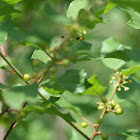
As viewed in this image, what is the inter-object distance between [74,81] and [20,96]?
0.22 meters

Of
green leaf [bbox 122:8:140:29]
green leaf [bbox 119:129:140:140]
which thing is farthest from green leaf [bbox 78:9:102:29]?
green leaf [bbox 119:129:140:140]

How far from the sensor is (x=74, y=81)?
97 centimetres

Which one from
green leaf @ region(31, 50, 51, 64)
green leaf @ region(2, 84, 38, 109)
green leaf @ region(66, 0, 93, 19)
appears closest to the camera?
green leaf @ region(2, 84, 38, 109)

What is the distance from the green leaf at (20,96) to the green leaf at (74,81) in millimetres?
120

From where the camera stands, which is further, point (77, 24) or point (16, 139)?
point (16, 139)

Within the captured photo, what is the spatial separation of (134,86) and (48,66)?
54cm

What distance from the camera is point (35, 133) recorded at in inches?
151

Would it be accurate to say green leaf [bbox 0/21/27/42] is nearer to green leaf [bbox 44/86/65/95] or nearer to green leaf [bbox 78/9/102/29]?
green leaf [bbox 78/9/102/29]

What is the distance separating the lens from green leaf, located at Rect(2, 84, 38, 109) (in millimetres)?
779

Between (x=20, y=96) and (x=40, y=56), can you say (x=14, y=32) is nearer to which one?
(x=20, y=96)

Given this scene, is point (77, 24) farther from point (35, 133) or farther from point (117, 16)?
point (117, 16)

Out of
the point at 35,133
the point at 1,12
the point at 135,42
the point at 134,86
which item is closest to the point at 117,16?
the point at 135,42

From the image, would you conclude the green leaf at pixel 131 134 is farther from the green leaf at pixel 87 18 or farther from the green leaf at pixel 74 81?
the green leaf at pixel 87 18

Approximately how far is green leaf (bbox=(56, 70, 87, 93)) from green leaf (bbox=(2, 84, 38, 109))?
12cm
